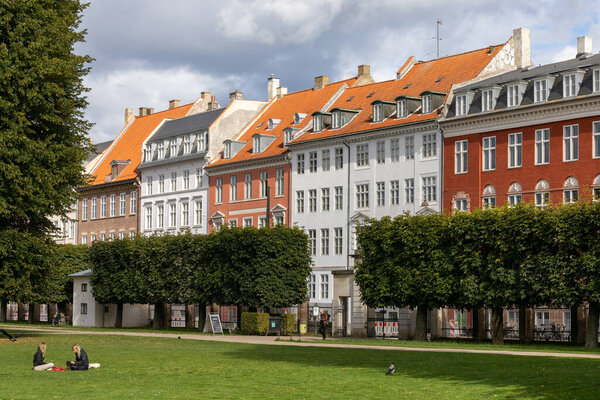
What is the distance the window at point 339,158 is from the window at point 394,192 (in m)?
5.79

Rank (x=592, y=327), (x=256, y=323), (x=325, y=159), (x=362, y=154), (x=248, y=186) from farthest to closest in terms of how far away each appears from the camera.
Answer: (x=248, y=186) < (x=325, y=159) < (x=362, y=154) < (x=256, y=323) < (x=592, y=327)

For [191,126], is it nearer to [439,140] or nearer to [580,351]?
[439,140]

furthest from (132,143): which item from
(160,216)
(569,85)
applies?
(569,85)

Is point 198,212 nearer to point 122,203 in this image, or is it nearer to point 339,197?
point 122,203

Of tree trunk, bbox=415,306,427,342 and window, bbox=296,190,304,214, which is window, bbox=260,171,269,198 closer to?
window, bbox=296,190,304,214

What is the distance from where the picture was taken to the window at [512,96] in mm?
67562

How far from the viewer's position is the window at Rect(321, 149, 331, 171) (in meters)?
81.8

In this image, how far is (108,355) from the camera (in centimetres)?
4066

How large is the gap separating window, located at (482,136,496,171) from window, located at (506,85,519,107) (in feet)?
8.23

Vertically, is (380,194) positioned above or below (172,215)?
below

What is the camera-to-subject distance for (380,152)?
7700 cm

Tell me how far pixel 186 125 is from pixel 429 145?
3363 centimetres

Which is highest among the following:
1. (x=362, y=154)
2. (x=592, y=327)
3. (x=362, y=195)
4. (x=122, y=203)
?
(x=362, y=154)

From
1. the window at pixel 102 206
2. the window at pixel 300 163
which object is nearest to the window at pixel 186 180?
the window at pixel 102 206
